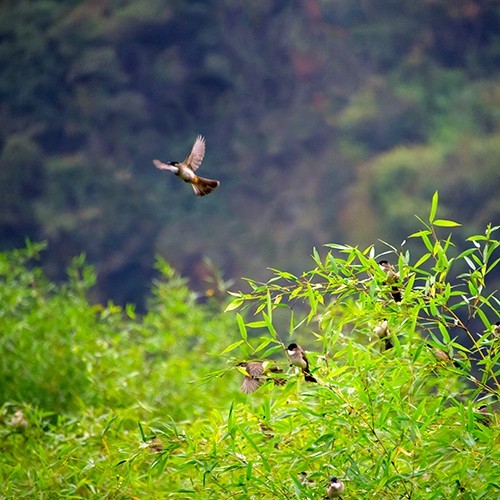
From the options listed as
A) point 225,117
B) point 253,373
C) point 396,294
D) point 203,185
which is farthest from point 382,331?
point 225,117

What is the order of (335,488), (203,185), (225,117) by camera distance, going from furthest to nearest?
(225,117) → (203,185) → (335,488)

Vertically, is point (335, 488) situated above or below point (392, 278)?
below

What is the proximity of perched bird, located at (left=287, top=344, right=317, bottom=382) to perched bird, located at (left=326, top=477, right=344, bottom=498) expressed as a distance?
0.15m

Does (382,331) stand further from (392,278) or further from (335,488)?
(335,488)

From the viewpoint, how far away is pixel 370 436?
4.91 feet

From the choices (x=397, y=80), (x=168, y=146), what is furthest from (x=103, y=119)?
(x=397, y=80)

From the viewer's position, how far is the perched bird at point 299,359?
1.39m

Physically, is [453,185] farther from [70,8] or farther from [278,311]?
[70,8]

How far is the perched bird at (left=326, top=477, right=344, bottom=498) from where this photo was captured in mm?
1372

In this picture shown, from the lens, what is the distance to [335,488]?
4.50ft

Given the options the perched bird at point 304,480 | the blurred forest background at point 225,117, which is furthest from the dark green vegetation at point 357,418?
the blurred forest background at point 225,117

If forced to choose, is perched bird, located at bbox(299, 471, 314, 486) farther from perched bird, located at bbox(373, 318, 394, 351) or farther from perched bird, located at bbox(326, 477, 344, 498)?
perched bird, located at bbox(373, 318, 394, 351)

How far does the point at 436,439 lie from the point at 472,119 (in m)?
9.55

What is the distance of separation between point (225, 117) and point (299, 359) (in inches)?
395
